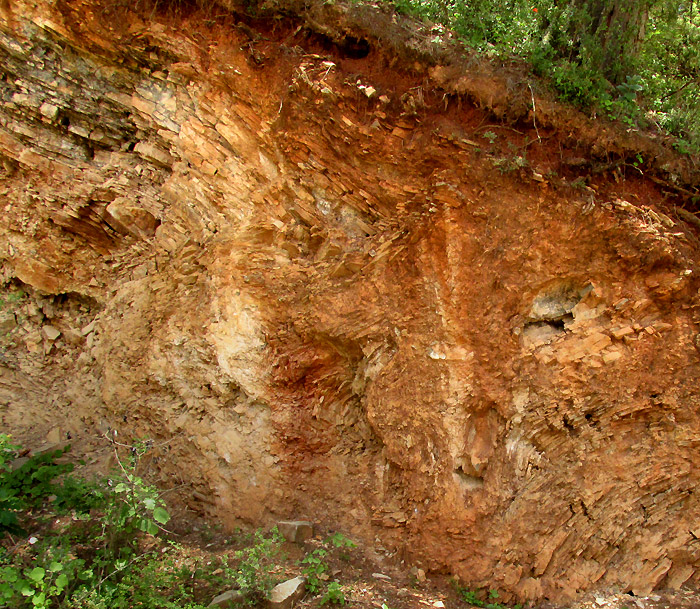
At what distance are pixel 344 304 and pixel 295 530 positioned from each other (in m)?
2.15

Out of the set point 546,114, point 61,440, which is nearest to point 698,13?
point 546,114

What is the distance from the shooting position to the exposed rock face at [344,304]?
4730 millimetres

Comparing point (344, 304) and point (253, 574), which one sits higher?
point (344, 304)

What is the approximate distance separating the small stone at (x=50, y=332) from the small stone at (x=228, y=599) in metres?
3.63

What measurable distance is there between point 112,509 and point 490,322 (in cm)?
353

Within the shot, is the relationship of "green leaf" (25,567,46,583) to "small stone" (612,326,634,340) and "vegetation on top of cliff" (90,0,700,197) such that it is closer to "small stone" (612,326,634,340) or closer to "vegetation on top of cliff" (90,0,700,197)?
"small stone" (612,326,634,340)

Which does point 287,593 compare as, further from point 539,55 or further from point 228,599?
point 539,55

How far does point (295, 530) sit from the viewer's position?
4875mm

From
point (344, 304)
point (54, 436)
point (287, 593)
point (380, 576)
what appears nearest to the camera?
point (287, 593)

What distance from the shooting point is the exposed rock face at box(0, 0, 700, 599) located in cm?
473

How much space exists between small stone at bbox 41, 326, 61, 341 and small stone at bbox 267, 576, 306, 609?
3.85 m

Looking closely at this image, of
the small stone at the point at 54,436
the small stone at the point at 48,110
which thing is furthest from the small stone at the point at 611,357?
the small stone at the point at 48,110

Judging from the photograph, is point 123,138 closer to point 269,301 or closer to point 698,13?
point 269,301

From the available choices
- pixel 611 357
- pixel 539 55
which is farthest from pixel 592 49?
pixel 611 357
